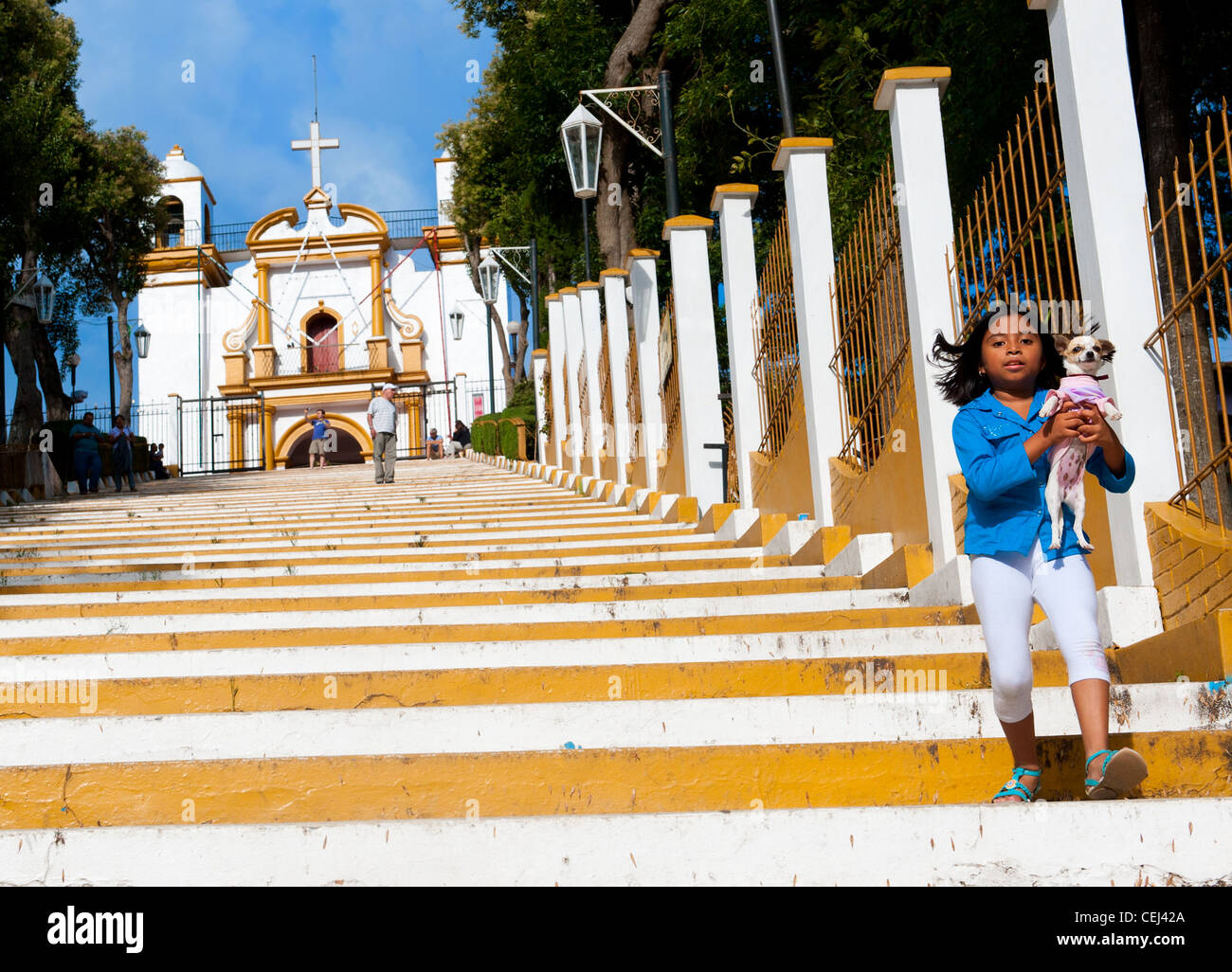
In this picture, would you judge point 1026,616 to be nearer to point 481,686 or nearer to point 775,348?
point 481,686

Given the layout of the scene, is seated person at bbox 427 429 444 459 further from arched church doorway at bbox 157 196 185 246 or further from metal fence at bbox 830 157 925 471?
metal fence at bbox 830 157 925 471

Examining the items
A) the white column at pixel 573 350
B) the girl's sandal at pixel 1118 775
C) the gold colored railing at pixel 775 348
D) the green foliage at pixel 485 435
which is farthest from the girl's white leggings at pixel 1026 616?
the green foliage at pixel 485 435

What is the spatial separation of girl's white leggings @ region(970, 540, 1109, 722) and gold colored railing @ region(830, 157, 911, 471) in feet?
10.0

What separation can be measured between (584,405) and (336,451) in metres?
24.3

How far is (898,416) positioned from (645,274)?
5.29 metres

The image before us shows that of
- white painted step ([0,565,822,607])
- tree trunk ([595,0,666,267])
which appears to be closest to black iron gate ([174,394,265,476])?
tree trunk ([595,0,666,267])

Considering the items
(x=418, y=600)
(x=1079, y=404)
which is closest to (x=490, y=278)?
(x=418, y=600)

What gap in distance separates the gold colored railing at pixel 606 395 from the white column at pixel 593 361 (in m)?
0.02

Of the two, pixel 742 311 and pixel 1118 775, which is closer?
pixel 1118 775

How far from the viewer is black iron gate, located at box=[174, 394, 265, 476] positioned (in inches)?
1409

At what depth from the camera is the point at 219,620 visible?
5.45 metres

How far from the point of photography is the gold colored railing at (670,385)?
10078 mm

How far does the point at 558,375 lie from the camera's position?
673 inches
